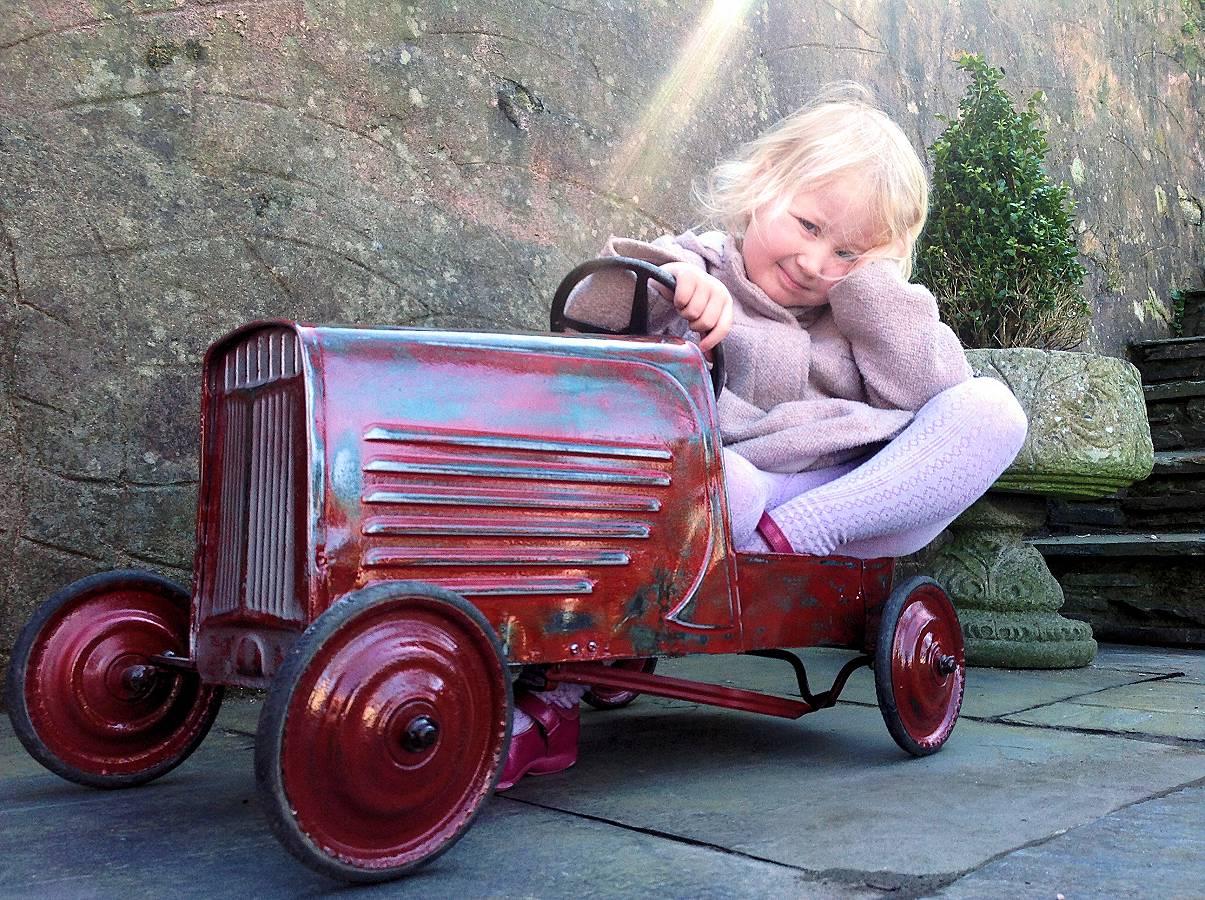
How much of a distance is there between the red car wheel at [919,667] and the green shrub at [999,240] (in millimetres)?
1440

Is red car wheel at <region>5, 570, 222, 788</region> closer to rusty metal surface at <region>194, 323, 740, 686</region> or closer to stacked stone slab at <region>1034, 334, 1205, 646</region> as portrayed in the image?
rusty metal surface at <region>194, 323, 740, 686</region>

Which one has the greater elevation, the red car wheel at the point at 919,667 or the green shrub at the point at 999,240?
the green shrub at the point at 999,240

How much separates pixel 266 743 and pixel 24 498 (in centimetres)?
120

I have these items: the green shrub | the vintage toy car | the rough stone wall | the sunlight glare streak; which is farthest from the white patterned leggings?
the sunlight glare streak

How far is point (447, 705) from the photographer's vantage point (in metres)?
1.04

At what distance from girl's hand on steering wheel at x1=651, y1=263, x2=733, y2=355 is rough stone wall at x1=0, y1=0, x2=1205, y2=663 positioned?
990 millimetres

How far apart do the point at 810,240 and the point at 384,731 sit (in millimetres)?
1145

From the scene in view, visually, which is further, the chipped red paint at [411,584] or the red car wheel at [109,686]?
the red car wheel at [109,686]

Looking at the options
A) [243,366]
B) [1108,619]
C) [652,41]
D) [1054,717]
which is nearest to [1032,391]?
[1054,717]

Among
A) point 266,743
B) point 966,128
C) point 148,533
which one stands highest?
point 966,128

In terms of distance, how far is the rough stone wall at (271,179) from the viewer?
189cm

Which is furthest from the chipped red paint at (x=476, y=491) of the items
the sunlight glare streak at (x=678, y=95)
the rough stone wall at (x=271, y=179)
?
the sunlight glare streak at (x=678, y=95)

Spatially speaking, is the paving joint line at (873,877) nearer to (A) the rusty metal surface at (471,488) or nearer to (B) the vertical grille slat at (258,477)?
(A) the rusty metal surface at (471,488)

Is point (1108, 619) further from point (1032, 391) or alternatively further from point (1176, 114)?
point (1176, 114)
